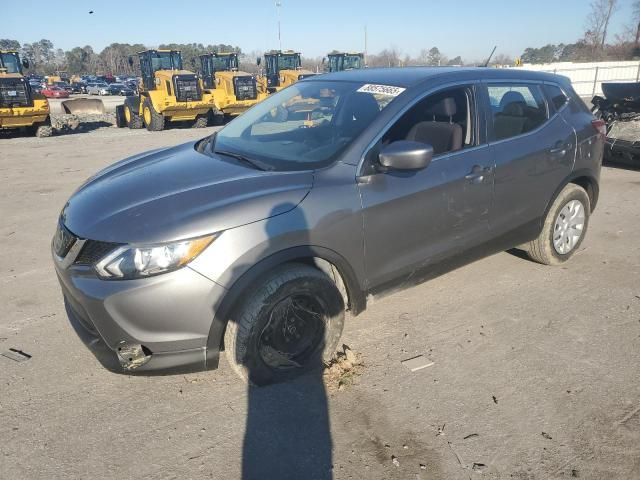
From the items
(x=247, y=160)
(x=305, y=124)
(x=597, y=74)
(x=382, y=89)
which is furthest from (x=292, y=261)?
(x=597, y=74)

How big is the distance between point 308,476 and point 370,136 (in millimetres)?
1870

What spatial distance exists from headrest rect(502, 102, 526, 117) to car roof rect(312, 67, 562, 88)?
0.68ft

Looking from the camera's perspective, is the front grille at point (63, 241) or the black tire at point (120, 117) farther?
the black tire at point (120, 117)

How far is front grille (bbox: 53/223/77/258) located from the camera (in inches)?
100

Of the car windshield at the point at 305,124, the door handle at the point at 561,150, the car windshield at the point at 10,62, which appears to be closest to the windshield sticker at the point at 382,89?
the car windshield at the point at 305,124

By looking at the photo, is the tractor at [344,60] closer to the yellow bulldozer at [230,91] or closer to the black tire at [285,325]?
the yellow bulldozer at [230,91]

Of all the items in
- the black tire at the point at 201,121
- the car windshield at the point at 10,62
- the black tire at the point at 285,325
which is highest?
the car windshield at the point at 10,62

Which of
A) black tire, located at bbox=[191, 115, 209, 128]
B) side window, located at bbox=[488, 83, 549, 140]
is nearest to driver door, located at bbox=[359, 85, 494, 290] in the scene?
side window, located at bbox=[488, 83, 549, 140]

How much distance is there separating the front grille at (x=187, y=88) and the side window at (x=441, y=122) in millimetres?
15410

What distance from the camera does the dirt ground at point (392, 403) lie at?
89.7 inches

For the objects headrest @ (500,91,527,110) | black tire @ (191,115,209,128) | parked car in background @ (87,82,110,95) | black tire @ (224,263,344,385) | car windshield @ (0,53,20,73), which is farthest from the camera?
parked car in background @ (87,82,110,95)

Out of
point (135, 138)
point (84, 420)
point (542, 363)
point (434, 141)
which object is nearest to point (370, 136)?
point (434, 141)

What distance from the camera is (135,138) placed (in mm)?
15414

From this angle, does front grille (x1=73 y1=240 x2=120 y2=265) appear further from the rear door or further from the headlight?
the rear door
